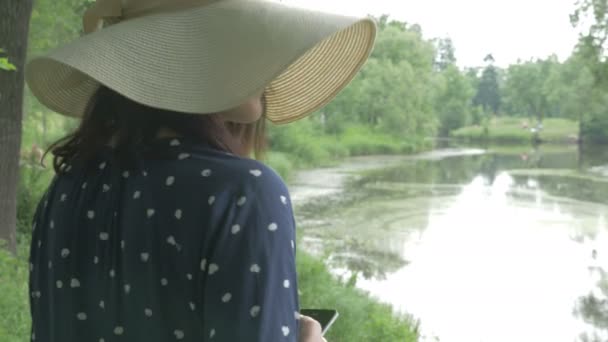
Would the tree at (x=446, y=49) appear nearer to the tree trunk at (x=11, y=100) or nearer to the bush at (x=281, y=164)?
the bush at (x=281, y=164)

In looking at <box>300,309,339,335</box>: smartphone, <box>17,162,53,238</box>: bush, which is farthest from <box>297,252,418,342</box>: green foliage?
<box>300,309,339,335</box>: smartphone

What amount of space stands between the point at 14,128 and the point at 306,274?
2.40 m

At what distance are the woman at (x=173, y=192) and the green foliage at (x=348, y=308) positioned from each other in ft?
11.4

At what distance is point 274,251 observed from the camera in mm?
569

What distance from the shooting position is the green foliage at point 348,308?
4.08m

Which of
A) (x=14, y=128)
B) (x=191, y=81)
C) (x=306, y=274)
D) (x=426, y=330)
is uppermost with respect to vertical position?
(x=191, y=81)

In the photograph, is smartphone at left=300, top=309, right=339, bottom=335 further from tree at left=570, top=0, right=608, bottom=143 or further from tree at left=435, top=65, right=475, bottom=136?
tree at left=435, top=65, right=475, bottom=136

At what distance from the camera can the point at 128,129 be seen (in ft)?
2.19

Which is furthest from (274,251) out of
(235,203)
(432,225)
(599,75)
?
(599,75)

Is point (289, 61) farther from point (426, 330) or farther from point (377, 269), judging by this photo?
point (377, 269)

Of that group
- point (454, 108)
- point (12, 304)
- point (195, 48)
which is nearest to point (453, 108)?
point (454, 108)

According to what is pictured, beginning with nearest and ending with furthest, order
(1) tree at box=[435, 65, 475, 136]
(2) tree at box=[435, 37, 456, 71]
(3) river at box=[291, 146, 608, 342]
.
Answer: (3) river at box=[291, 146, 608, 342] < (1) tree at box=[435, 65, 475, 136] < (2) tree at box=[435, 37, 456, 71]

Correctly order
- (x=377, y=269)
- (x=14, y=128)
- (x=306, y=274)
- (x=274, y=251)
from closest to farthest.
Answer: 1. (x=274, y=251)
2. (x=14, y=128)
3. (x=306, y=274)
4. (x=377, y=269)

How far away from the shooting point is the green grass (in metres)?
26.6
